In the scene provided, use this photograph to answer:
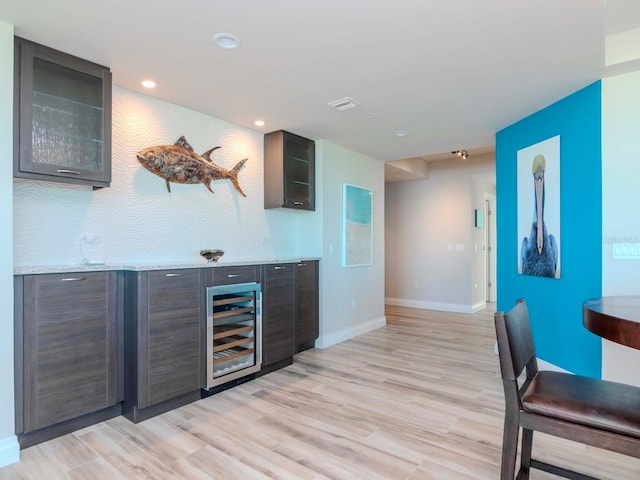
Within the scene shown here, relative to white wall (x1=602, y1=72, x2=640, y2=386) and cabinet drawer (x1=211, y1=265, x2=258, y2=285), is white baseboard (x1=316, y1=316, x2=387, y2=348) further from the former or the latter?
white wall (x1=602, y1=72, x2=640, y2=386)

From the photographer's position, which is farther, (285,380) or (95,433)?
(285,380)

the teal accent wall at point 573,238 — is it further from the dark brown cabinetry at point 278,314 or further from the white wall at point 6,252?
the white wall at point 6,252

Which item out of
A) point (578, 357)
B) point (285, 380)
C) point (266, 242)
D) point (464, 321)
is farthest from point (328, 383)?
point (464, 321)

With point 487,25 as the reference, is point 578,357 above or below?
below

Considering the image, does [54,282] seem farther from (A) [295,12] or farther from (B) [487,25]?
(B) [487,25]

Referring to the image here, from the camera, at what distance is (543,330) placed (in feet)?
11.3

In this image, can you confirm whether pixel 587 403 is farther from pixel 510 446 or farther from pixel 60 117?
pixel 60 117

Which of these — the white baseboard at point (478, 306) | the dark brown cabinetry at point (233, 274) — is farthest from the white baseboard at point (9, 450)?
the white baseboard at point (478, 306)

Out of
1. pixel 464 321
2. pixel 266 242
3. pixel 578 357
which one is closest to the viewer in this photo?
pixel 578 357

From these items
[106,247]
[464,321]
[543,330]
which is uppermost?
[106,247]

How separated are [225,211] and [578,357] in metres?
3.42

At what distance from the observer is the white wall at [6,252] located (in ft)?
6.58

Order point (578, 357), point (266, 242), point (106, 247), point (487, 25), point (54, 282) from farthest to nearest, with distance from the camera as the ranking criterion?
point (266, 242) → point (578, 357) → point (106, 247) → point (54, 282) → point (487, 25)

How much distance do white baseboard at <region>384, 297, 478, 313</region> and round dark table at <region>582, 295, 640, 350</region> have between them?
520 cm
